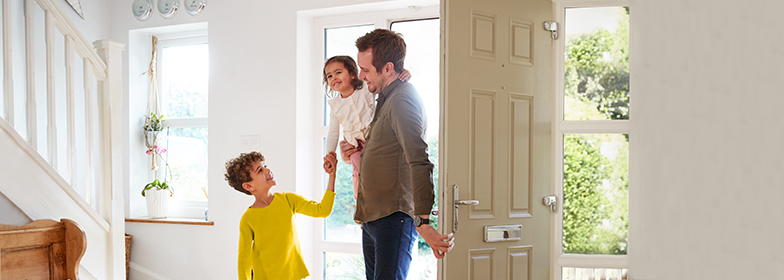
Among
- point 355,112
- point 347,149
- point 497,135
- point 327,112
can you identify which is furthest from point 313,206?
point 327,112

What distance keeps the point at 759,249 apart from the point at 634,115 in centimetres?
2

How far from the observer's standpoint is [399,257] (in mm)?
1359

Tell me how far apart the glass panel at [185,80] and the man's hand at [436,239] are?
2465 mm

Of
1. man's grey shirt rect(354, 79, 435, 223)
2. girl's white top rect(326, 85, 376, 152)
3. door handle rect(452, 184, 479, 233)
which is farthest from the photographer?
girl's white top rect(326, 85, 376, 152)

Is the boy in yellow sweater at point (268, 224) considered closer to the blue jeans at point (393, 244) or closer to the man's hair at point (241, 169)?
the man's hair at point (241, 169)

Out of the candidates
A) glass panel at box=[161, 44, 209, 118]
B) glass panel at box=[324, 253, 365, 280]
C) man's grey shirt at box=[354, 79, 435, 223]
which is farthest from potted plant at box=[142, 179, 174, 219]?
man's grey shirt at box=[354, 79, 435, 223]

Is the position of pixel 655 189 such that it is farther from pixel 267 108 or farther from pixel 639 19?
pixel 267 108

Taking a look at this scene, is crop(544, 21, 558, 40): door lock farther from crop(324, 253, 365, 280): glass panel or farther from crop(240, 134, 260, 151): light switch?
crop(240, 134, 260, 151): light switch

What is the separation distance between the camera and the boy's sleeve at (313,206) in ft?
6.64

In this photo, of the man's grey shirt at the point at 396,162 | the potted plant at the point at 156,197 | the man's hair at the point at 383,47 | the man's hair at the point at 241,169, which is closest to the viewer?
the man's grey shirt at the point at 396,162

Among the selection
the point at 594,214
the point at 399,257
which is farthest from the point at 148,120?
the point at 594,214

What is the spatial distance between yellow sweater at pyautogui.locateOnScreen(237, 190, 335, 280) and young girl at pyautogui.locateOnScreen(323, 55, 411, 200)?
0.40 m

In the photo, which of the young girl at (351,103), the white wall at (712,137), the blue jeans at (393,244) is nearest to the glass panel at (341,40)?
the young girl at (351,103)

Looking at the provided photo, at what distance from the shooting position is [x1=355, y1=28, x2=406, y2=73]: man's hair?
4.58ft
